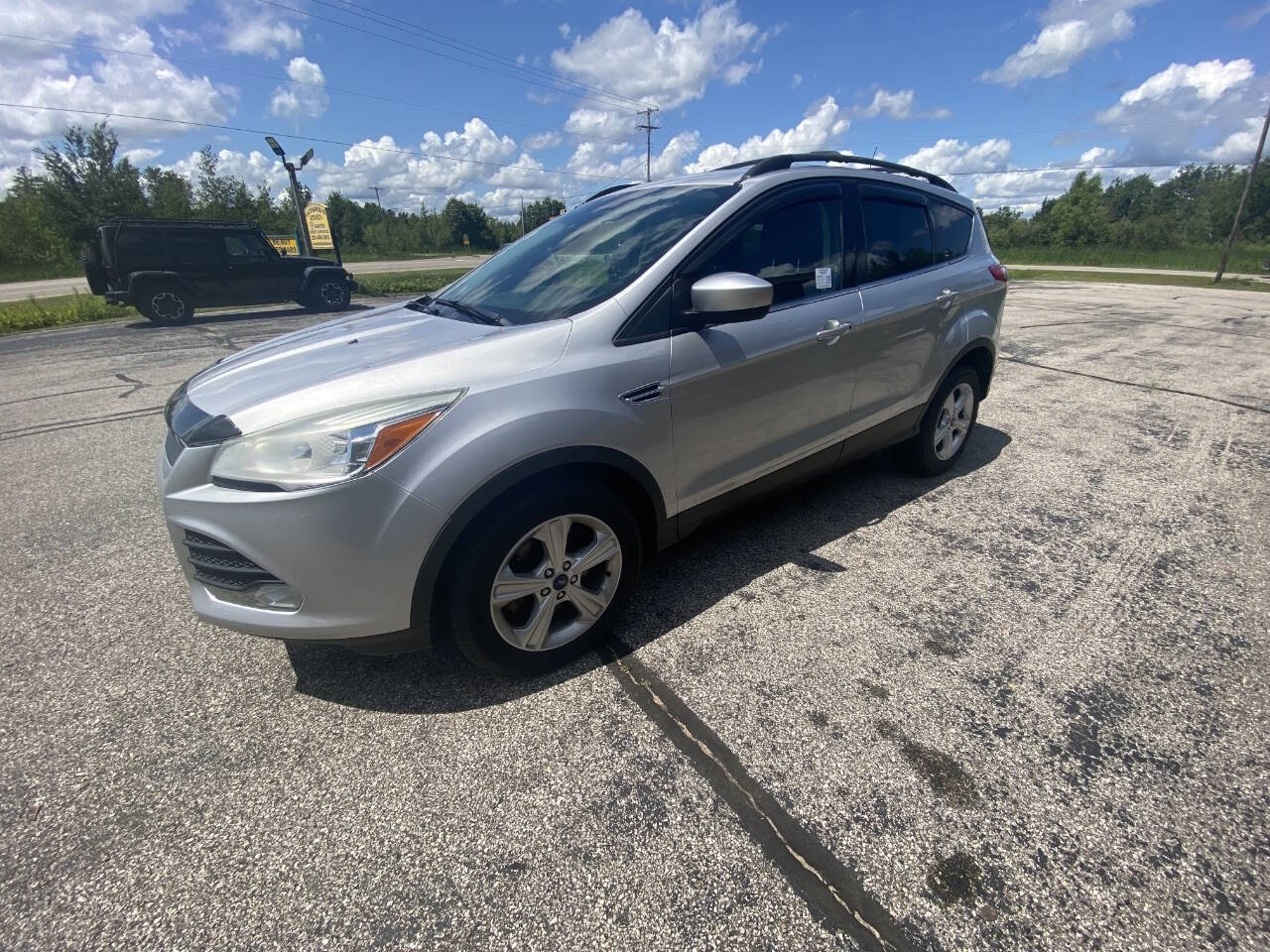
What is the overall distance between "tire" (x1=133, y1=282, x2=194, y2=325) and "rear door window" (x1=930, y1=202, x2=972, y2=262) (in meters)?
14.3

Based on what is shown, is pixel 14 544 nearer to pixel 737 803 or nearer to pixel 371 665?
pixel 371 665

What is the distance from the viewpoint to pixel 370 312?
326 cm

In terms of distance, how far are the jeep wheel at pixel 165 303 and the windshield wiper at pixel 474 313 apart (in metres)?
12.8

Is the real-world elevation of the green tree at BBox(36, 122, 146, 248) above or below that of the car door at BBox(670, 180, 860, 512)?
above

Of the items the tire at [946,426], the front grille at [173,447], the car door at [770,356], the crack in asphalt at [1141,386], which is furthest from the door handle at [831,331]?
the crack in asphalt at [1141,386]

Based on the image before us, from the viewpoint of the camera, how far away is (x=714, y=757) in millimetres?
1964

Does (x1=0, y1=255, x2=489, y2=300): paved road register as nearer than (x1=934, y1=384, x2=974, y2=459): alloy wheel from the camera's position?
No

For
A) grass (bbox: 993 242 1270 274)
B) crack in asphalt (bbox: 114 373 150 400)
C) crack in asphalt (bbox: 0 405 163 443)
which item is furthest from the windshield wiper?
grass (bbox: 993 242 1270 274)

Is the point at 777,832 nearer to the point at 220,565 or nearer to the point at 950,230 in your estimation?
the point at 220,565

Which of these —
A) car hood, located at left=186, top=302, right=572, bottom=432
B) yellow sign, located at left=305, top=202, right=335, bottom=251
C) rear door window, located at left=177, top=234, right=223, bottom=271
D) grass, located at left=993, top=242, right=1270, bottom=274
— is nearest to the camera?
car hood, located at left=186, top=302, right=572, bottom=432

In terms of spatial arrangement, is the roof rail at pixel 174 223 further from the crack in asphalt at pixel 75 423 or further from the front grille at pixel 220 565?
the front grille at pixel 220 565

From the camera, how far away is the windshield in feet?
8.21

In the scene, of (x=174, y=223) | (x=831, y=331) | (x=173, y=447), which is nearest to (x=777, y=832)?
(x=831, y=331)

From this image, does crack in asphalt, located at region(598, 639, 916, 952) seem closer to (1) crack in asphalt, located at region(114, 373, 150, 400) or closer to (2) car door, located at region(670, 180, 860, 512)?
(2) car door, located at region(670, 180, 860, 512)
